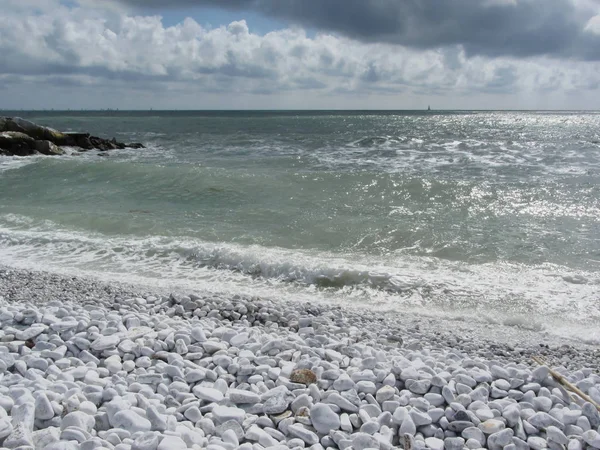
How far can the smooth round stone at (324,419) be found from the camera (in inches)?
118

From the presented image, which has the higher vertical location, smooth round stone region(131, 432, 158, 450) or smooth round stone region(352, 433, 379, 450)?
smooth round stone region(131, 432, 158, 450)

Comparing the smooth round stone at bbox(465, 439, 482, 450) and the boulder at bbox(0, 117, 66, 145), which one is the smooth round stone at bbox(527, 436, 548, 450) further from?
the boulder at bbox(0, 117, 66, 145)

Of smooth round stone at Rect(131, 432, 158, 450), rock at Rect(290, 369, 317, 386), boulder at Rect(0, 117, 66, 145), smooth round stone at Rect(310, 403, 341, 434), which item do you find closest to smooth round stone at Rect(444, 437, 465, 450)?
smooth round stone at Rect(310, 403, 341, 434)

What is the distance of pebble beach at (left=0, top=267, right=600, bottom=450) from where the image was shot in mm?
2861

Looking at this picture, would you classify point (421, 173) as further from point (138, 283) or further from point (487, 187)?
point (138, 283)

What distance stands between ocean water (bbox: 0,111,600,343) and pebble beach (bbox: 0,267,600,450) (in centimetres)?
131

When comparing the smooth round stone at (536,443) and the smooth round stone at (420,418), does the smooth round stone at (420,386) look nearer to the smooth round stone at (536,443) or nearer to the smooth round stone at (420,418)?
the smooth round stone at (420,418)

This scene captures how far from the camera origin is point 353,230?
9430mm

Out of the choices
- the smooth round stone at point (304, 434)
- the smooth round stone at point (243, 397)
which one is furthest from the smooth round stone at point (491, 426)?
the smooth round stone at point (243, 397)

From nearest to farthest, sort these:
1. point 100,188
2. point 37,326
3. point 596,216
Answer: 1. point 37,326
2. point 596,216
3. point 100,188

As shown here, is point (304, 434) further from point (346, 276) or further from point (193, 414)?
point (346, 276)

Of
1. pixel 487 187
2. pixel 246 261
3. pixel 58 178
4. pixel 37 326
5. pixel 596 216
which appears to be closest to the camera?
pixel 37 326

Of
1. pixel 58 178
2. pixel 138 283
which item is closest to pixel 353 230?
pixel 138 283

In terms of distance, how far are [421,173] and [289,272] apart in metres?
10.9
